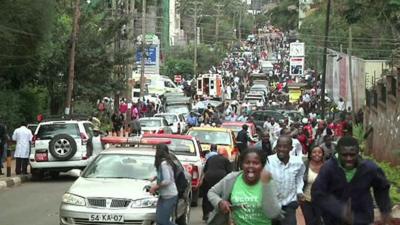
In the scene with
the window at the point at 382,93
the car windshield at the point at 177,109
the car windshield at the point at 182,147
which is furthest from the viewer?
the car windshield at the point at 177,109

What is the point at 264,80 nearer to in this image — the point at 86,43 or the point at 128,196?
the point at 86,43

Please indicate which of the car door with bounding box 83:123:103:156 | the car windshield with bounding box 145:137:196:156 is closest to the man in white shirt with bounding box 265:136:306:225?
the car windshield with bounding box 145:137:196:156

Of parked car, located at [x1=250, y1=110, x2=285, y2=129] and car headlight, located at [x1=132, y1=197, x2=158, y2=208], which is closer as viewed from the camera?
car headlight, located at [x1=132, y1=197, x2=158, y2=208]

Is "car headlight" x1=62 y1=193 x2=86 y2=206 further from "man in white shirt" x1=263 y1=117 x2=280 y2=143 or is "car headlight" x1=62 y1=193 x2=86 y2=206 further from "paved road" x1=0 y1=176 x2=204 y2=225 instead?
"man in white shirt" x1=263 y1=117 x2=280 y2=143

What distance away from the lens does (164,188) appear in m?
10.9

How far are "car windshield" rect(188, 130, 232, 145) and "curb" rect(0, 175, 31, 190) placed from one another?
502cm

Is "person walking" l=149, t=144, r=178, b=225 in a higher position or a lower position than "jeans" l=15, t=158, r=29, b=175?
higher

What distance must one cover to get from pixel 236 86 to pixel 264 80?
33.0 ft

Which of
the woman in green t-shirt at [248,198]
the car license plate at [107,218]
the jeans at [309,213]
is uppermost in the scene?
the woman in green t-shirt at [248,198]

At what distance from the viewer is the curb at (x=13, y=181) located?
69.7ft

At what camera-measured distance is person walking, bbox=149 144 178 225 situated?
1088 cm

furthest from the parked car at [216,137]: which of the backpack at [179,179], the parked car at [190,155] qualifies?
the backpack at [179,179]

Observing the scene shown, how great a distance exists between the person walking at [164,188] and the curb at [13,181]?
1094cm

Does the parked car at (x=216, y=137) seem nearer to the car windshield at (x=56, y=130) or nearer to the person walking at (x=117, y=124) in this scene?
the car windshield at (x=56, y=130)
